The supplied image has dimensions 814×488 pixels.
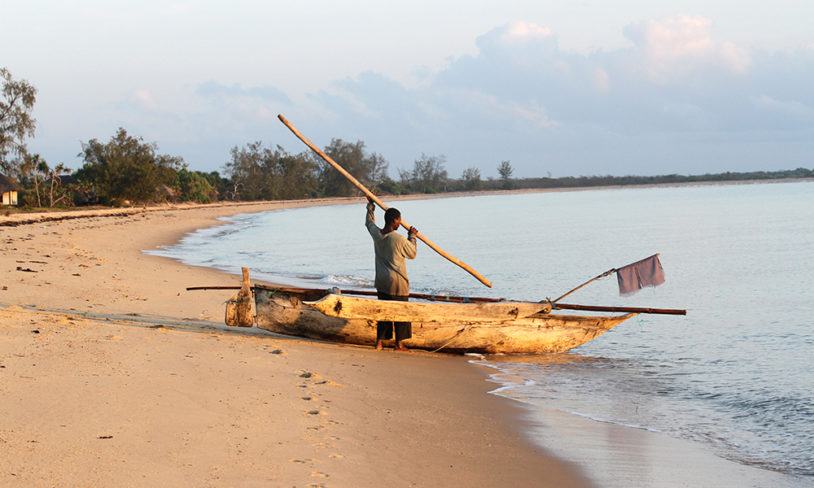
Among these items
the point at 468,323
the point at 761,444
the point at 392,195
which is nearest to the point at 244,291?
the point at 468,323

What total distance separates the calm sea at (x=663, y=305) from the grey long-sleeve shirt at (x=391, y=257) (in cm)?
153

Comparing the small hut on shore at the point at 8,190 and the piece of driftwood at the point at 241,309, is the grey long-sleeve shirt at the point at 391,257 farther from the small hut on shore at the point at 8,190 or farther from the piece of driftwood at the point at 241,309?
the small hut on shore at the point at 8,190

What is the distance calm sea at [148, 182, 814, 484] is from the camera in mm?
6543

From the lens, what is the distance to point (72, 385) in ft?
16.5

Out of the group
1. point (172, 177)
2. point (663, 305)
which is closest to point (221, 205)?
point (172, 177)

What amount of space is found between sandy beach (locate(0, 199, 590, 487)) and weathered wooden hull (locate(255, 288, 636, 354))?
17 centimetres

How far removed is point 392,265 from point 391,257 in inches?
4.0

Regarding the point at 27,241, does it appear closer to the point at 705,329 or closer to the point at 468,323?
the point at 468,323

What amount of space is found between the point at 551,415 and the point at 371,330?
8.92 ft

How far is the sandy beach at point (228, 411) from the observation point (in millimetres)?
3928

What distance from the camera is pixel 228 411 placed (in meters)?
4.97

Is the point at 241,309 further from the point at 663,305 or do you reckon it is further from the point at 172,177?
the point at 172,177

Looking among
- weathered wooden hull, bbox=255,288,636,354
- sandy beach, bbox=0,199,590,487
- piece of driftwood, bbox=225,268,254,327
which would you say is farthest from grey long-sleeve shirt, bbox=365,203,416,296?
piece of driftwood, bbox=225,268,254,327

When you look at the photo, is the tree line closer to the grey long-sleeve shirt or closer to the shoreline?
the shoreline
